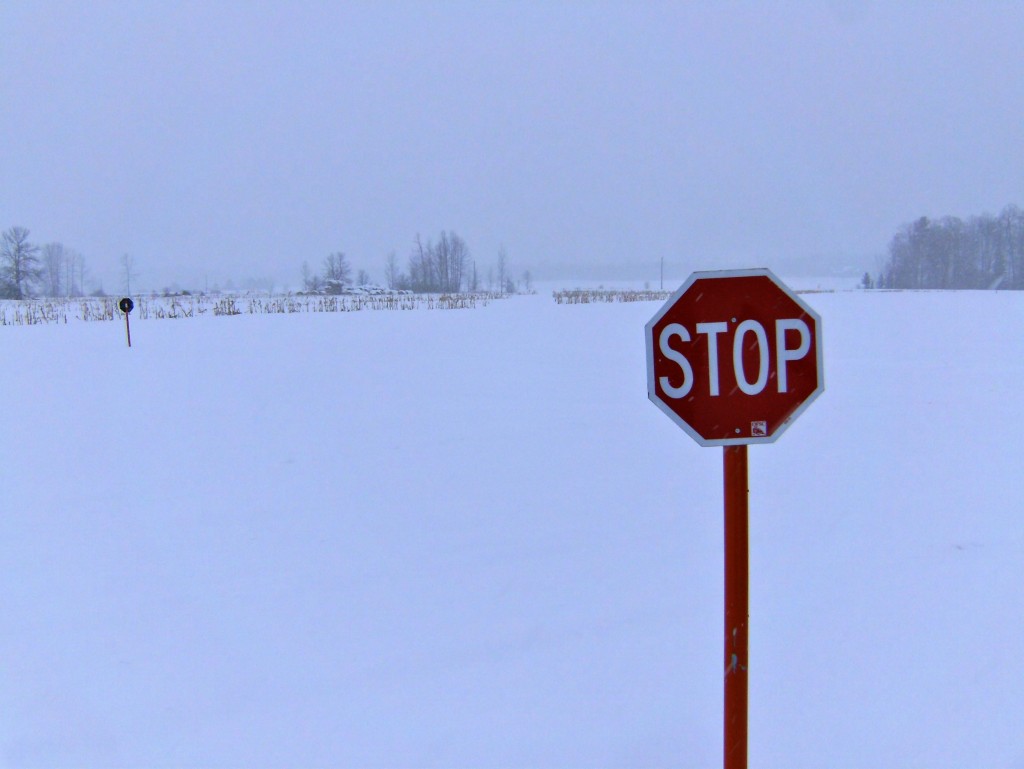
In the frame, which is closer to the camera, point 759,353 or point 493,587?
point 759,353

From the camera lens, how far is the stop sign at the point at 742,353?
5.52 ft

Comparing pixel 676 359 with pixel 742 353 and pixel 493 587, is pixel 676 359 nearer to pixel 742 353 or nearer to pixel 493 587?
pixel 742 353

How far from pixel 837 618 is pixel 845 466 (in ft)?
8.65

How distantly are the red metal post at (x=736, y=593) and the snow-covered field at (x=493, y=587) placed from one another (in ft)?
2.09

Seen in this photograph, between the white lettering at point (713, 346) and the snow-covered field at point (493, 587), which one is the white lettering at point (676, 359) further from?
the snow-covered field at point (493, 587)

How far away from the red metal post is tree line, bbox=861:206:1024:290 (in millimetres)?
72453

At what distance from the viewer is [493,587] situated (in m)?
3.57

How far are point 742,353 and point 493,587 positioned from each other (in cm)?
228

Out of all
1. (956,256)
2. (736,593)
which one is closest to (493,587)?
(736,593)

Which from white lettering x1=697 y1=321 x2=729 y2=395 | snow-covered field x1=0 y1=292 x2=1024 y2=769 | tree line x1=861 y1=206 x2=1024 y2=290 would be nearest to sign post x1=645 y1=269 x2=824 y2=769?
white lettering x1=697 y1=321 x2=729 y2=395

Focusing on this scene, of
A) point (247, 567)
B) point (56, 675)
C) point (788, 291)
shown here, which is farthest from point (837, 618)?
point (56, 675)

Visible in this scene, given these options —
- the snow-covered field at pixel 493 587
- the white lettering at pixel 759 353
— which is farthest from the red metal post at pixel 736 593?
the snow-covered field at pixel 493 587

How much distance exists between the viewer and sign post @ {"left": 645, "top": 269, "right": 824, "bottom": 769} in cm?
168

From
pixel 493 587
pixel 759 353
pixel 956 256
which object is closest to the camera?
pixel 759 353
